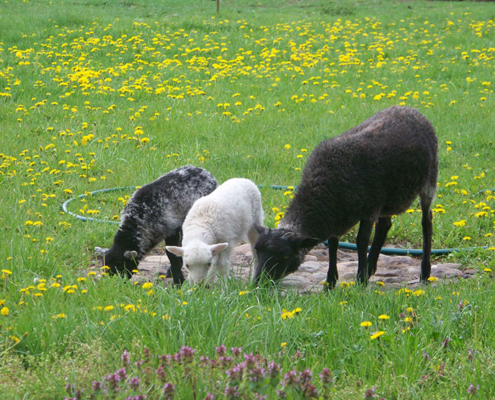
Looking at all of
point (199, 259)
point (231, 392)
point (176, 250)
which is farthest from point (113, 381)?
point (176, 250)

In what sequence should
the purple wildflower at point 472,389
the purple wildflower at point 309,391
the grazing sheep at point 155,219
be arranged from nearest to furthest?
the purple wildflower at point 309,391 < the purple wildflower at point 472,389 < the grazing sheep at point 155,219

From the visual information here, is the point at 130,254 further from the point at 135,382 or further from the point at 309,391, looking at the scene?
the point at 309,391

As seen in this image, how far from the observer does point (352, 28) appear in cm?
1783

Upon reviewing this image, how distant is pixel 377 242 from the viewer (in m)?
6.05

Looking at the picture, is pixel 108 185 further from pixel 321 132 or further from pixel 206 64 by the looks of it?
pixel 206 64

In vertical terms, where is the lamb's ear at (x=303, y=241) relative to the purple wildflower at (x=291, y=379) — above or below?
below

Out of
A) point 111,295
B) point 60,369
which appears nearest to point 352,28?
point 111,295

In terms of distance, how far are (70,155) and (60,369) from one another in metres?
5.86

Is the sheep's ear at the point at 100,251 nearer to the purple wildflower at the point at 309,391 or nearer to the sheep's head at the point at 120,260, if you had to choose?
the sheep's head at the point at 120,260

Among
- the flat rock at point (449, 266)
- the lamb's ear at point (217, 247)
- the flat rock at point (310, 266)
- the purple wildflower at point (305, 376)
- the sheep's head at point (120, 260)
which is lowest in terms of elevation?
the flat rock at point (310, 266)

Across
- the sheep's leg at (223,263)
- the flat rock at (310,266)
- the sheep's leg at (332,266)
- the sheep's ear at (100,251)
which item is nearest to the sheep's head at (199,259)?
the sheep's leg at (223,263)

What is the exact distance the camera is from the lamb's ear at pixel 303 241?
5.35m

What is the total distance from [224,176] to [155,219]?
2.18 m

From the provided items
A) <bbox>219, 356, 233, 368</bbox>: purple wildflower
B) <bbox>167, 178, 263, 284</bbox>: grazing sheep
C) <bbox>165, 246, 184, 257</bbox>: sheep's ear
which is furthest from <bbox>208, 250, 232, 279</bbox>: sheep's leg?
<bbox>219, 356, 233, 368</bbox>: purple wildflower
